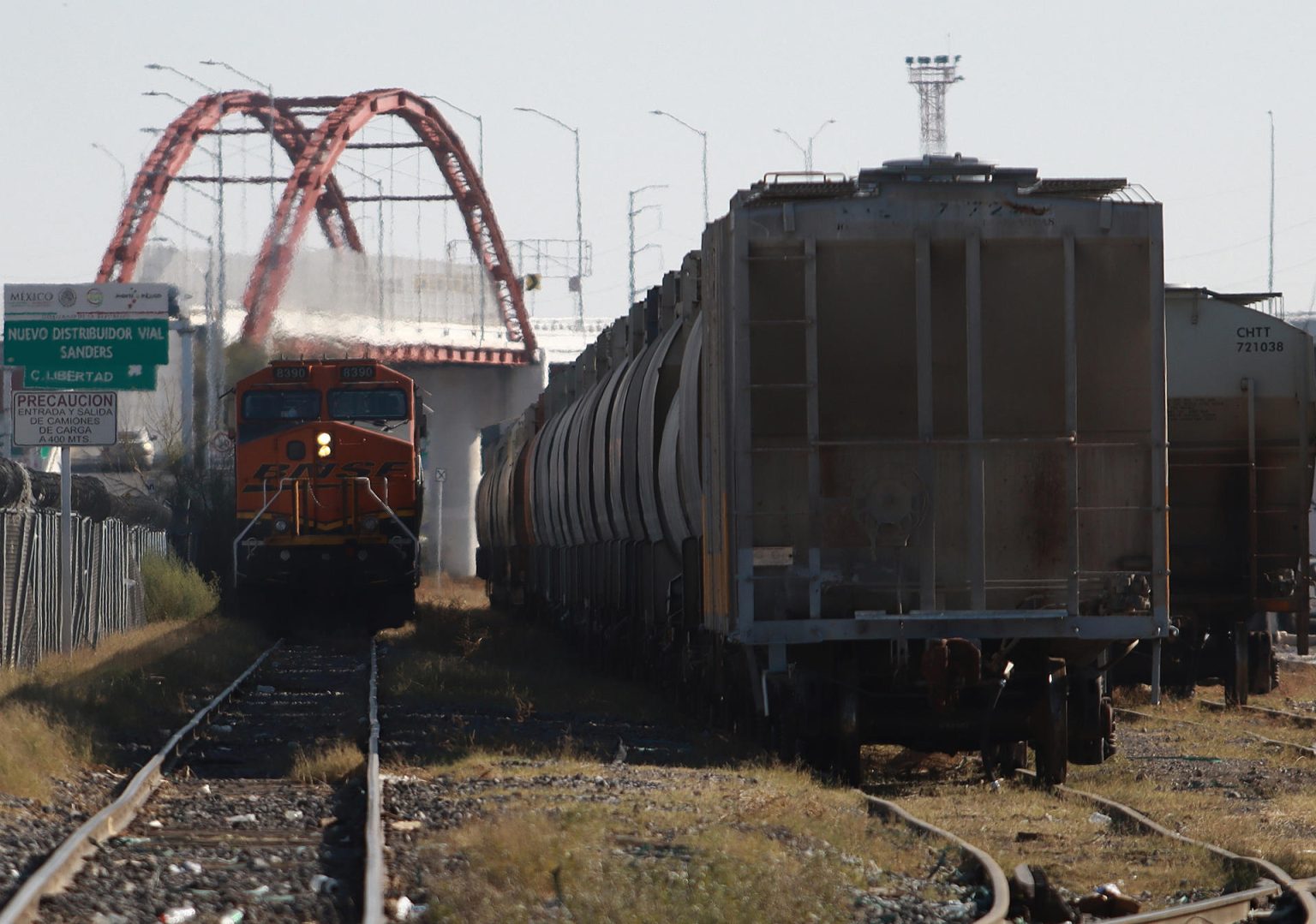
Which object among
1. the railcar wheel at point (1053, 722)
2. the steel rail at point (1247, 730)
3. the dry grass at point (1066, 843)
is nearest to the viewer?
the dry grass at point (1066, 843)

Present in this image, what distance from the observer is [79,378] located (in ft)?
68.9

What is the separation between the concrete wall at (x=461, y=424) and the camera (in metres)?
71.3

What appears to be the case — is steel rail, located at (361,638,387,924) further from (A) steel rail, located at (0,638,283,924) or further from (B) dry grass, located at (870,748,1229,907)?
(B) dry grass, located at (870,748,1229,907)

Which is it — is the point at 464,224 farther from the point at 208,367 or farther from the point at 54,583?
the point at 54,583

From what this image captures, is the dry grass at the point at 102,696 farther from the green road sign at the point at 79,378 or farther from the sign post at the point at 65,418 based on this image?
the green road sign at the point at 79,378

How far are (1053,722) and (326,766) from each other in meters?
4.69

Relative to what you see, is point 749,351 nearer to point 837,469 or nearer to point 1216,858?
point 837,469

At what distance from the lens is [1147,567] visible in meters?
11.3

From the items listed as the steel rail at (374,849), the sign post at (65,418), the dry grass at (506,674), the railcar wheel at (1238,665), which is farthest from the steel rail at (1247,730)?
the sign post at (65,418)

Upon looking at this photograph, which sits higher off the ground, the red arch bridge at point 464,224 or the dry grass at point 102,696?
the red arch bridge at point 464,224

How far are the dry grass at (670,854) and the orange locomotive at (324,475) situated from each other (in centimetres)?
1445

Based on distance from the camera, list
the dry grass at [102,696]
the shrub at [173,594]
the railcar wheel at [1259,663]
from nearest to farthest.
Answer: the dry grass at [102,696]
the railcar wheel at [1259,663]
the shrub at [173,594]

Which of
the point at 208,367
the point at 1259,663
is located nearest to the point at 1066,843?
the point at 1259,663

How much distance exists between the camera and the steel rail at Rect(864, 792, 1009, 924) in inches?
292
